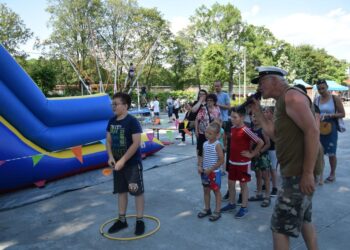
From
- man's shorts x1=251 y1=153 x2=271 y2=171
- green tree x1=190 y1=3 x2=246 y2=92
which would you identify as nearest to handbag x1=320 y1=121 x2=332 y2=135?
man's shorts x1=251 y1=153 x2=271 y2=171

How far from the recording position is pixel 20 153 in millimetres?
5660

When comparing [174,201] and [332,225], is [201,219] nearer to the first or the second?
[174,201]

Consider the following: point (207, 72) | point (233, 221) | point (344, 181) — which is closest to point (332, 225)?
point (233, 221)

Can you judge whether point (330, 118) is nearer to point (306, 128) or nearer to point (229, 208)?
point (229, 208)

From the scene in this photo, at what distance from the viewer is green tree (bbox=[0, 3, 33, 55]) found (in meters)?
30.1

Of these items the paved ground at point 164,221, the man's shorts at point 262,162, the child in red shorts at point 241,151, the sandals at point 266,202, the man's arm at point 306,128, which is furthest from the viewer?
the man's shorts at point 262,162

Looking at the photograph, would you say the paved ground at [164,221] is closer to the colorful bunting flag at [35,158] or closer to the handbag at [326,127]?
the colorful bunting flag at [35,158]

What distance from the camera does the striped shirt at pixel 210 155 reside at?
413 cm

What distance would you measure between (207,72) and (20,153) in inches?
1655

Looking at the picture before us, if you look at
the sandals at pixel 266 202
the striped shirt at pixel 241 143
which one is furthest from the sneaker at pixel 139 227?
the sandals at pixel 266 202

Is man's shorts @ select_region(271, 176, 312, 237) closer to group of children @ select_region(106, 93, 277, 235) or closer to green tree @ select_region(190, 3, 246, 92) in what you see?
group of children @ select_region(106, 93, 277, 235)

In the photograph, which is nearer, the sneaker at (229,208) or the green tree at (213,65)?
the sneaker at (229,208)

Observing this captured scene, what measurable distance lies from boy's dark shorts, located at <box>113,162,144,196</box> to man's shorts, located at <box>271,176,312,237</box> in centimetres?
180

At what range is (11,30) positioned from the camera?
30719mm
